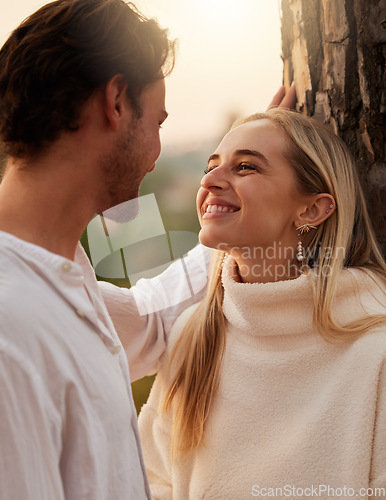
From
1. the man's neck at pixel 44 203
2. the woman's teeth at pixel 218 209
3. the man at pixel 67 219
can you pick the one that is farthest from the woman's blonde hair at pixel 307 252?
the man's neck at pixel 44 203

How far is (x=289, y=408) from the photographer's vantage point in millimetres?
1263

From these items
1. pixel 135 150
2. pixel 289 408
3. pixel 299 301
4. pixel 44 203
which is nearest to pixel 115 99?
pixel 135 150

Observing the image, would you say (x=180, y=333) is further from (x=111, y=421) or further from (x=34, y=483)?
(x=34, y=483)

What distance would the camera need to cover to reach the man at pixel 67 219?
0.75 metres

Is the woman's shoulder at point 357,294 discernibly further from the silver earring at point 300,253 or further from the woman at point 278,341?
the silver earring at point 300,253

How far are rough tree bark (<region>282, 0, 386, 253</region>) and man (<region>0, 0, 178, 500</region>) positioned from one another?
0.62 m

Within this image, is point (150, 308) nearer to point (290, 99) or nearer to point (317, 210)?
point (317, 210)

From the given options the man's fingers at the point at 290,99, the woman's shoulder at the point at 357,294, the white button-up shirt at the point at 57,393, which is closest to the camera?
the white button-up shirt at the point at 57,393

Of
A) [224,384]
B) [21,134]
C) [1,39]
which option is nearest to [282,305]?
[224,384]

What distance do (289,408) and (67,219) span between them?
0.67m

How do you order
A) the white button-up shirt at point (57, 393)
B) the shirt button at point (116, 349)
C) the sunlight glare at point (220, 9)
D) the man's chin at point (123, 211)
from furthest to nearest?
the sunlight glare at point (220, 9) → the man's chin at point (123, 211) → the shirt button at point (116, 349) → the white button-up shirt at point (57, 393)

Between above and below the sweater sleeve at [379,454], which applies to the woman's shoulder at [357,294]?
above

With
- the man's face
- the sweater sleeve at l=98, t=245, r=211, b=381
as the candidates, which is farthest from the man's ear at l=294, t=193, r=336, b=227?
the man's face

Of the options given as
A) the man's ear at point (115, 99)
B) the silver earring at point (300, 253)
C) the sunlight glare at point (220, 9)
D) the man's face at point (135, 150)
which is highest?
the sunlight glare at point (220, 9)
